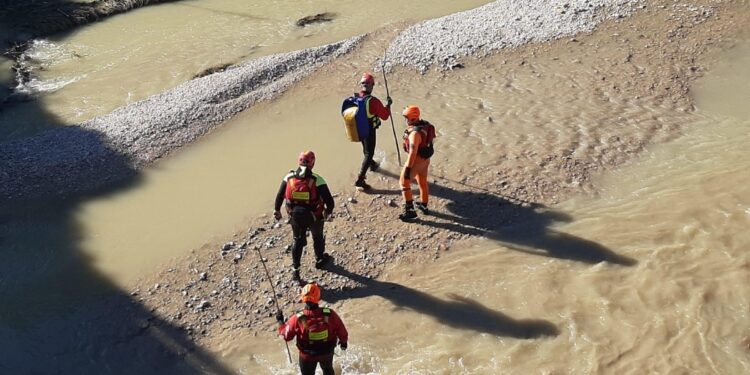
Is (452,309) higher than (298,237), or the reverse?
(298,237)

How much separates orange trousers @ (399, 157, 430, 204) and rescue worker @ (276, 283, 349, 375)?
3.53 metres

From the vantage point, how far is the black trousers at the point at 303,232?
872 cm

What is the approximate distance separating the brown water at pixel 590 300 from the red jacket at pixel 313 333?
1170 millimetres

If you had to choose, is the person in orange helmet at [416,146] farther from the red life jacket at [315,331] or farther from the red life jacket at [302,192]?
the red life jacket at [315,331]

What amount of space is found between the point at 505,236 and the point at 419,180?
1681 millimetres

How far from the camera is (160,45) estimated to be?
20828 mm

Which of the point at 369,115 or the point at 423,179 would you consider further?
the point at 369,115

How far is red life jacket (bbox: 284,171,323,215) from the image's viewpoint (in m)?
8.53

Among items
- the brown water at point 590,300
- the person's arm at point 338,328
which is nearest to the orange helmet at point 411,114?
the brown water at point 590,300

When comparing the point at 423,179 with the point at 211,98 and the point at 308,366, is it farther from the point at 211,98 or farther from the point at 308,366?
the point at 211,98

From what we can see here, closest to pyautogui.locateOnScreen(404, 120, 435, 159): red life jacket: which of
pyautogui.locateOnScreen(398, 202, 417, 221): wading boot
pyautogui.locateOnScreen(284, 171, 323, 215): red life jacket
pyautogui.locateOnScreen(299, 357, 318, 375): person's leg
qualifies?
pyautogui.locateOnScreen(398, 202, 417, 221): wading boot

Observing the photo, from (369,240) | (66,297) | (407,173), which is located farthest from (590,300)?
(66,297)

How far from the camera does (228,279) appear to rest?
9891mm

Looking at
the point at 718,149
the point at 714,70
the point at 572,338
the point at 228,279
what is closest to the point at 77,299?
the point at 228,279
